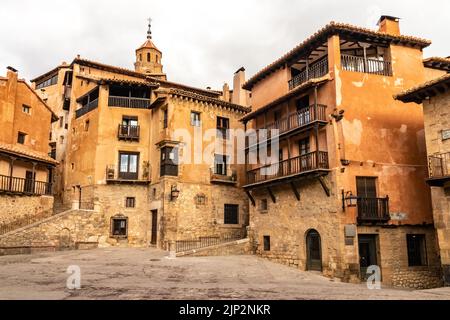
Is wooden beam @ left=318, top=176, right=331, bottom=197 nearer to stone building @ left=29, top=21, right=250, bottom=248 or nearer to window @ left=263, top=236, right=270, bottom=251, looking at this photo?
window @ left=263, top=236, right=270, bottom=251

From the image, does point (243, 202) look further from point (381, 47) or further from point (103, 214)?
point (381, 47)

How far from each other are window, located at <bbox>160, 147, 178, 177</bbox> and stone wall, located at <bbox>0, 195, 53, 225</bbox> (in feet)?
27.9

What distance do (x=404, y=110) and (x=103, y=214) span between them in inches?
820

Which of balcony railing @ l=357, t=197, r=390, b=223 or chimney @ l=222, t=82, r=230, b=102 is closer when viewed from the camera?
balcony railing @ l=357, t=197, r=390, b=223

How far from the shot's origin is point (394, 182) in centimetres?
1934

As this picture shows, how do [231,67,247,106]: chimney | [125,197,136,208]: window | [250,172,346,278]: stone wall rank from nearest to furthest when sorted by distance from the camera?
[250,172,346,278]: stone wall < [125,197,136,208]: window < [231,67,247,106]: chimney

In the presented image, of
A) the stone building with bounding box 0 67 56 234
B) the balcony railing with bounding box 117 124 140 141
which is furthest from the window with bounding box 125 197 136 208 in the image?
the stone building with bounding box 0 67 56 234

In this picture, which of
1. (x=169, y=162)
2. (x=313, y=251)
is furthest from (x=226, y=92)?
Result: (x=313, y=251)

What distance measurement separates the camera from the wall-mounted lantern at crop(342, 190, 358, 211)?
17.9m

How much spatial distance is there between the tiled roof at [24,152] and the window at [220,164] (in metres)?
12.2

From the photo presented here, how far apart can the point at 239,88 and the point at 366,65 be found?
16.9 m

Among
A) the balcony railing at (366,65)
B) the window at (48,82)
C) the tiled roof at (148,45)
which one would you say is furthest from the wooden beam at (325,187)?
the tiled roof at (148,45)

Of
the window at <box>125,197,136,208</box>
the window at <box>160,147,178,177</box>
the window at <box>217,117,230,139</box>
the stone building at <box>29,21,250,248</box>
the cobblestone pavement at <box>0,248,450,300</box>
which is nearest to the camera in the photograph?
the cobblestone pavement at <box>0,248,450,300</box>
